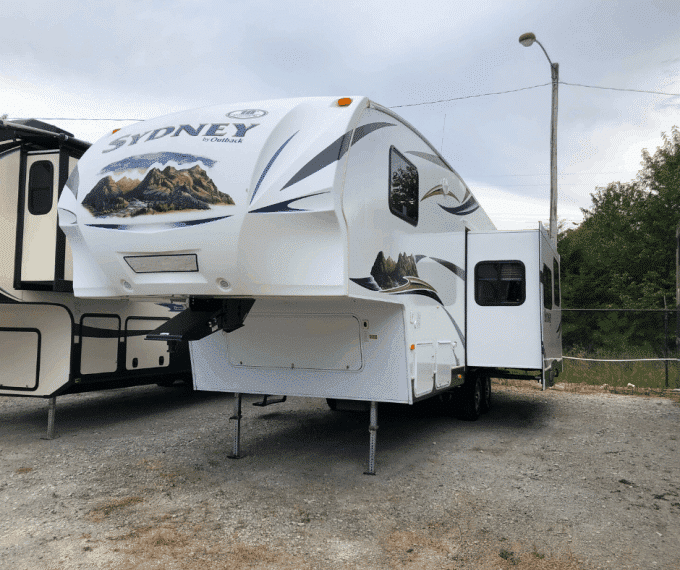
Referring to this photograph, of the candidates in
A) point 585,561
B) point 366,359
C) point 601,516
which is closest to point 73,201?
point 366,359

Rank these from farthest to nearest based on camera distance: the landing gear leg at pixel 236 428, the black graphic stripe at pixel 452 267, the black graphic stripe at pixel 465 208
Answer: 1. the black graphic stripe at pixel 465 208
2. the black graphic stripe at pixel 452 267
3. the landing gear leg at pixel 236 428

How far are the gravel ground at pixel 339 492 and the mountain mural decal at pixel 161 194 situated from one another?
7.71 ft

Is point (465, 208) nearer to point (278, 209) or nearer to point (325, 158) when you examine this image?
point (325, 158)

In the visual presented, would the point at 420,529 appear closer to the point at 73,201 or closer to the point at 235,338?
the point at 235,338

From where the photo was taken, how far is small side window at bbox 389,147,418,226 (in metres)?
5.54

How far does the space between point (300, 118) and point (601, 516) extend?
3927 mm

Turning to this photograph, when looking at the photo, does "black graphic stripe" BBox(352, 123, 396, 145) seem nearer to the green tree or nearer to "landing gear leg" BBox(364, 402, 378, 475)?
"landing gear leg" BBox(364, 402, 378, 475)

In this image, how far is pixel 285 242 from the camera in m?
4.26

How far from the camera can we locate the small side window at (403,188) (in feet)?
18.2

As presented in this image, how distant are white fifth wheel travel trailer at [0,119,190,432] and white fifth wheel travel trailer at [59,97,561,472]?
1.95 metres

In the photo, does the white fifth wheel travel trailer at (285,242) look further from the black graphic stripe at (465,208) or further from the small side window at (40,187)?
the small side window at (40,187)

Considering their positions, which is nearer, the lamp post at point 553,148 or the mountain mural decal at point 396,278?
the mountain mural decal at point 396,278

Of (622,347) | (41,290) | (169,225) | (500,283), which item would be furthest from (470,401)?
(622,347)

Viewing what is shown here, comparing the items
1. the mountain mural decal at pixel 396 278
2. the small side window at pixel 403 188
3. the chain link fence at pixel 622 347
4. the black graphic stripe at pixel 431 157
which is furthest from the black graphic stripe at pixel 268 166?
the chain link fence at pixel 622 347
